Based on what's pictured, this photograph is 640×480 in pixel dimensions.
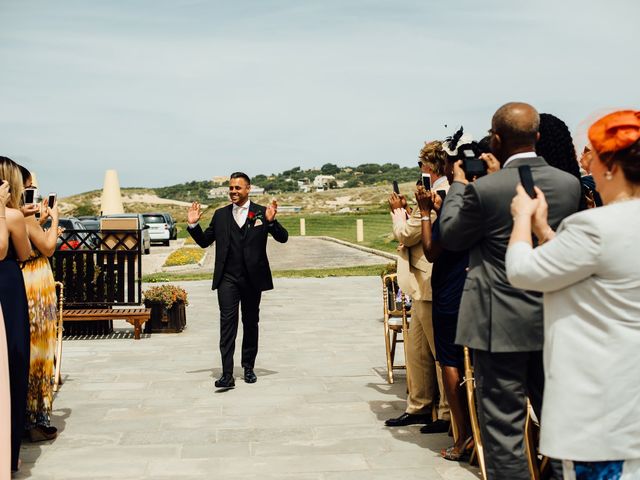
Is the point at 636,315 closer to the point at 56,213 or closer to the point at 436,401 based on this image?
the point at 436,401

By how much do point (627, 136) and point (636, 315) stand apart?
0.60 meters

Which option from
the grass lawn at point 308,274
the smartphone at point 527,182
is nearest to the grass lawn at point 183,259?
the grass lawn at point 308,274

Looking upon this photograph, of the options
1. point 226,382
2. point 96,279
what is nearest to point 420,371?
point 226,382

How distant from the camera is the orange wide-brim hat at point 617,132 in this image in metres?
2.90

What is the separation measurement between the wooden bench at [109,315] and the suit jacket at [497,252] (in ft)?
25.5

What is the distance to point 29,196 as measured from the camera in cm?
594

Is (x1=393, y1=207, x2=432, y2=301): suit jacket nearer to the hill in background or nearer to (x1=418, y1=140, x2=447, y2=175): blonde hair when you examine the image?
(x1=418, y1=140, x2=447, y2=175): blonde hair

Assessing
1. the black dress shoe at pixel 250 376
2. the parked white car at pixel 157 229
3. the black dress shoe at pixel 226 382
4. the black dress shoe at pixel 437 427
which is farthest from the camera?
the parked white car at pixel 157 229

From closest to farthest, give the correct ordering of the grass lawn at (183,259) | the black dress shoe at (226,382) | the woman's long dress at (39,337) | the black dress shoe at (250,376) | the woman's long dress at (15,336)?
the woman's long dress at (15,336)
the woman's long dress at (39,337)
the black dress shoe at (226,382)
the black dress shoe at (250,376)
the grass lawn at (183,259)

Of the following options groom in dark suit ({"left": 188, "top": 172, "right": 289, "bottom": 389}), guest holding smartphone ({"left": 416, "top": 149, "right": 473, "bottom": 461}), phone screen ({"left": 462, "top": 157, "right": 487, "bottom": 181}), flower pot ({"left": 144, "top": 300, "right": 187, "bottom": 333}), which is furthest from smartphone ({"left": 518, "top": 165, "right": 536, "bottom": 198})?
flower pot ({"left": 144, "top": 300, "right": 187, "bottom": 333})

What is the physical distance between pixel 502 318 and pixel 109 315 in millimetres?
8119

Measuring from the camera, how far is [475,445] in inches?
205

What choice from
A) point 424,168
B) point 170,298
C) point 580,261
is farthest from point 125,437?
point 170,298

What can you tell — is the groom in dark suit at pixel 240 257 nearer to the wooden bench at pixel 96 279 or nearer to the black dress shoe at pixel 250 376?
the black dress shoe at pixel 250 376
